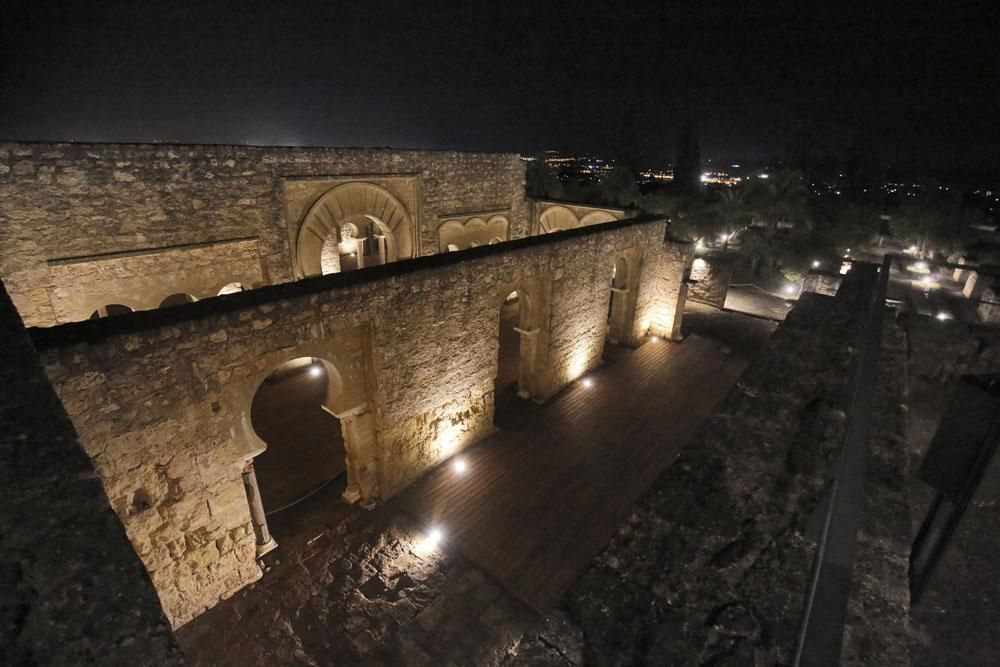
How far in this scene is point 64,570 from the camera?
1.44 meters

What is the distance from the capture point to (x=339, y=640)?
5.41 m

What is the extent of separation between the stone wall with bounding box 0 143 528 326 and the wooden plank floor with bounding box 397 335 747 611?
21.1ft

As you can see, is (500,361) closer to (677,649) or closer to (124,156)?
(124,156)

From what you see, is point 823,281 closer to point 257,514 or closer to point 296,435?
point 296,435

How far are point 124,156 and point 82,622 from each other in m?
9.59

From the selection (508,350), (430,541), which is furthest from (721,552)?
(508,350)

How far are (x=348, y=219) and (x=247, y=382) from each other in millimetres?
7177

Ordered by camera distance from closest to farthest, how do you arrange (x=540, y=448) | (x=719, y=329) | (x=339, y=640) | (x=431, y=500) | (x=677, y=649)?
(x=677, y=649) → (x=339, y=640) → (x=431, y=500) → (x=540, y=448) → (x=719, y=329)

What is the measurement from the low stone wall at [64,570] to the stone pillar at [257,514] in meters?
4.10

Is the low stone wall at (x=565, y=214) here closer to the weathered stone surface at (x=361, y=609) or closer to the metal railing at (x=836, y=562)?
the weathered stone surface at (x=361, y=609)

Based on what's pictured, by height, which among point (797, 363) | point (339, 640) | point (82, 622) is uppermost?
point (82, 622)

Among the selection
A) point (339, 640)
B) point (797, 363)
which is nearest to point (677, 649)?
point (797, 363)

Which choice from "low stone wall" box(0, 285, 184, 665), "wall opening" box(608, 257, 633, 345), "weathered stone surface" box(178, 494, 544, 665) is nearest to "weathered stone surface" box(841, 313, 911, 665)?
"low stone wall" box(0, 285, 184, 665)

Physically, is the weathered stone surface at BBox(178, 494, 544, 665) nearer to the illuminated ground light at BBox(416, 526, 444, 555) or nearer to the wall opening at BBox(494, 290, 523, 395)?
the illuminated ground light at BBox(416, 526, 444, 555)
